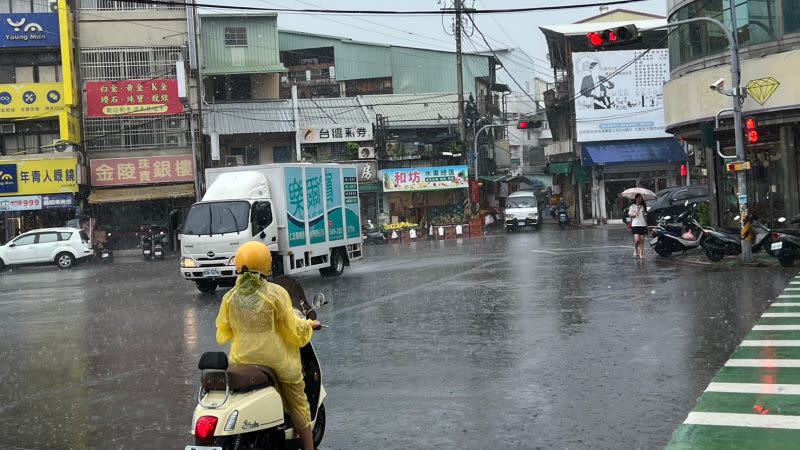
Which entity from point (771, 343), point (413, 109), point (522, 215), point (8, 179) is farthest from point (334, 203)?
point (413, 109)

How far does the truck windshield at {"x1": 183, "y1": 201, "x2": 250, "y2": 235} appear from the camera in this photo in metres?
19.0

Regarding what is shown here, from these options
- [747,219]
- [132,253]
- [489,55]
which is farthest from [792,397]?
[489,55]

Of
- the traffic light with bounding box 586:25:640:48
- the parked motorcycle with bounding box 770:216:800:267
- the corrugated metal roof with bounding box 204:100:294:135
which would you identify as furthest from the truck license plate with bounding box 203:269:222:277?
the corrugated metal roof with bounding box 204:100:294:135

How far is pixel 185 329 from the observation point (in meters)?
13.5

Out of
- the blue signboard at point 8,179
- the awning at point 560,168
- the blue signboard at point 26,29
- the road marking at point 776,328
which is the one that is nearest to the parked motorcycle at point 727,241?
the road marking at point 776,328

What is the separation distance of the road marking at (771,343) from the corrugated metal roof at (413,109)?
123 ft

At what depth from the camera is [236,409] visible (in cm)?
485

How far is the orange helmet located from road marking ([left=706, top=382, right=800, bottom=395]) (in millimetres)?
4527

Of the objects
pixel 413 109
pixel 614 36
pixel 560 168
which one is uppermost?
pixel 413 109

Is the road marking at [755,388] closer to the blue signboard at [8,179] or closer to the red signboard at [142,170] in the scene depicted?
the red signboard at [142,170]

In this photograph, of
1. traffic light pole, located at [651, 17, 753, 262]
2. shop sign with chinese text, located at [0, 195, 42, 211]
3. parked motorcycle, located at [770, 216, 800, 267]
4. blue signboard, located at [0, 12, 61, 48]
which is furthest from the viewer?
blue signboard, located at [0, 12, 61, 48]

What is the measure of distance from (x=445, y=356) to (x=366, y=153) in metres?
34.8

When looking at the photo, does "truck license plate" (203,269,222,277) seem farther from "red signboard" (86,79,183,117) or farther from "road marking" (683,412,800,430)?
"red signboard" (86,79,183,117)

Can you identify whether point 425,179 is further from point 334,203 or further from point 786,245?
point 786,245
